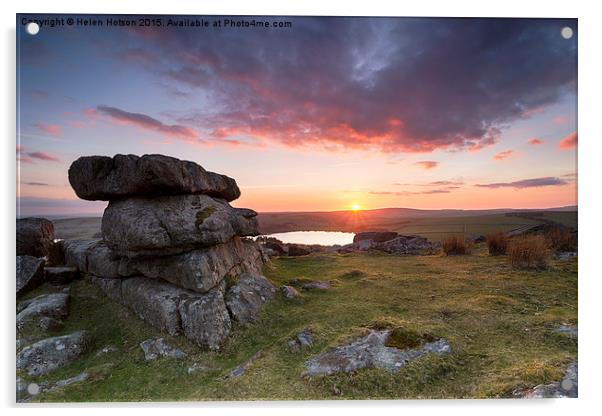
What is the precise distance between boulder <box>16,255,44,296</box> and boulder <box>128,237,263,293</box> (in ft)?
10.5

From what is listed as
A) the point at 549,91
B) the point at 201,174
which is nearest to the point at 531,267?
the point at 549,91

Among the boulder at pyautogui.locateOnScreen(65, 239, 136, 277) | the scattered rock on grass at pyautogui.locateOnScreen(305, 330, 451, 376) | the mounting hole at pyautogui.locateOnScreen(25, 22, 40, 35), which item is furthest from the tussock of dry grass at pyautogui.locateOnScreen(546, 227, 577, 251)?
the mounting hole at pyautogui.locateOnScreen(25, 22, 40, 35)

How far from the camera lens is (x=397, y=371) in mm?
6449

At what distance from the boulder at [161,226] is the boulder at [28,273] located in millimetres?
2904

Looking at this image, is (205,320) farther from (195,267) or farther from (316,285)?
(316,285)

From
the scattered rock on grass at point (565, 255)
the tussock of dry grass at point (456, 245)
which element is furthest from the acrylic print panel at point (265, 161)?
the tussock of dry grass at point (456, 245)

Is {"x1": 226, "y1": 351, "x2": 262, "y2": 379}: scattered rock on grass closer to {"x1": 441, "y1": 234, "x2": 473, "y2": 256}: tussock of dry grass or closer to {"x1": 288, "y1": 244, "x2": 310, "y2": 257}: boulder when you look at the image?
{"x1": 288, "y1": 244, "x2": 310, "y2": 257}: boulder

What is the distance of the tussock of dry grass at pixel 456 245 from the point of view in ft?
53.3

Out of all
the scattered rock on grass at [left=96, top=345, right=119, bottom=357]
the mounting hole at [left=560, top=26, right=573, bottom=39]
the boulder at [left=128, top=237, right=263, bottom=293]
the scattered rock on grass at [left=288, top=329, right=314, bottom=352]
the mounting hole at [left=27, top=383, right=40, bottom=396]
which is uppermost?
the mounting hole at [left=560, top=26, right=573, bottom=39]

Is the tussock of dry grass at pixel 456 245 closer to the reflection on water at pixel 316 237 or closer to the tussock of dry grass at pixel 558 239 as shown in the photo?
the tussock of dry grass at pixel 558 239

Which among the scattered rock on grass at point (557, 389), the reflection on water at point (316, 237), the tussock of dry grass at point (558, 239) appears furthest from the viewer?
the reflection on water at point (316, 237)

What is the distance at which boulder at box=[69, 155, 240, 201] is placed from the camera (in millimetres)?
8016

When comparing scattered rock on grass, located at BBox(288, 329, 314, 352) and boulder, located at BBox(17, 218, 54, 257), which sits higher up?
boulder, located at BBox(17, 218, 54, 257)

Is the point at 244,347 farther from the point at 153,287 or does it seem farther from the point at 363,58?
the point at 363,58
